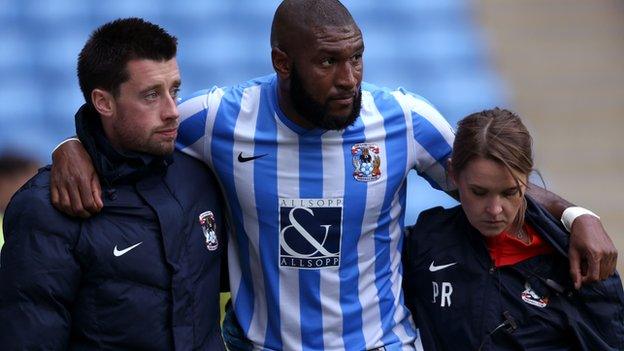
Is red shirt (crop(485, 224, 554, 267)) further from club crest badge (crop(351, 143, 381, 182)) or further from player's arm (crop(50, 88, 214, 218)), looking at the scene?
player's arm (crop(50, 88, 214, 218))

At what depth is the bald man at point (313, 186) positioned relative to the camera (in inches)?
120

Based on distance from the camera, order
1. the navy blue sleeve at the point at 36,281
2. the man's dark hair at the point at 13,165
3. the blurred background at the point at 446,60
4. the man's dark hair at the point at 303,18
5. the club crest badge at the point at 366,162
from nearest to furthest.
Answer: the navy blue sleeve at the point at 36,281, the man's dark hair at the point at 303,18, the club crest badge at the point at 366,162, the man's dark hair at the point at 13,165, the blurred background at the point at 446,60

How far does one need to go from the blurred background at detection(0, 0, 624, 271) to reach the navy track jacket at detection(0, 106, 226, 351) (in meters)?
4.51

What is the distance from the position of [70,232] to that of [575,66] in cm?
610

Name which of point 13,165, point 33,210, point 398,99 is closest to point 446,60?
point 13,165

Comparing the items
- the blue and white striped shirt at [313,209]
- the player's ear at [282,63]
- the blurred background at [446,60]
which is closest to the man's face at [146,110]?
the blue and white striped shirt at [313,209]

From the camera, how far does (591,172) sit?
7.67 meters

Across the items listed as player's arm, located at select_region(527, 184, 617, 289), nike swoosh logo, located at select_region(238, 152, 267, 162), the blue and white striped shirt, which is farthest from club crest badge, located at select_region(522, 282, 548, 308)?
nike swoosh logo, located at select_region(238, 152, 267, 162)

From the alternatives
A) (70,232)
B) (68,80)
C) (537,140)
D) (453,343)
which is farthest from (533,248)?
(68,80)

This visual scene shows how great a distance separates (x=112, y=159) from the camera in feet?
9.59

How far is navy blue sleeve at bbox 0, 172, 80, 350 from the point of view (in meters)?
2.71

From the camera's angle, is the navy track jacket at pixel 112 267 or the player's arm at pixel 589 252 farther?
the player's arm at pixel 589 252

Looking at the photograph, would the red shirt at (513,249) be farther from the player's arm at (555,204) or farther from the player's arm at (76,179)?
the player's arm at (76,179)

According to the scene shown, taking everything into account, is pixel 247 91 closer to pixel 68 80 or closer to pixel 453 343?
pixel 453 343
